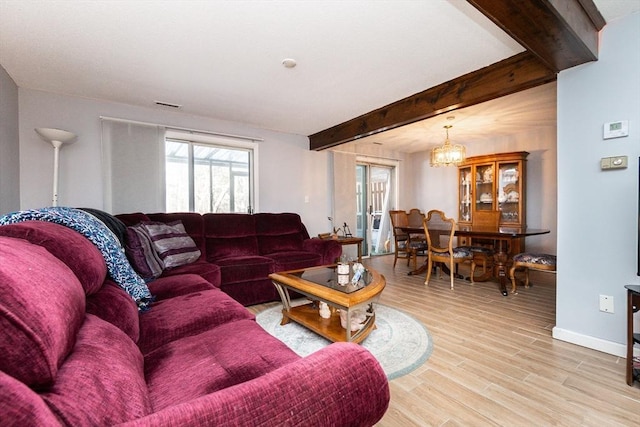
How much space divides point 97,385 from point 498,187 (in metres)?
5.53

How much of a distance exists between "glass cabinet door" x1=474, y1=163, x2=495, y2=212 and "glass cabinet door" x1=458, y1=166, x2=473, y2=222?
160mm

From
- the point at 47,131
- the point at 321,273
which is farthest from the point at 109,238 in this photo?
the point at 47,131

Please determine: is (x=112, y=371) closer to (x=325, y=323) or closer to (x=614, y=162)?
(x=325, y=323)

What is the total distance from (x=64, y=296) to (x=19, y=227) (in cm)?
46

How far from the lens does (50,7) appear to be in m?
1.71

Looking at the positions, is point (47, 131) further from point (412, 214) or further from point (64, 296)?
point (412, 214)

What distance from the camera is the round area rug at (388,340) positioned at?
1.92 metres

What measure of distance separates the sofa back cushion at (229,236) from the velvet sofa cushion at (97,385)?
8.29ft

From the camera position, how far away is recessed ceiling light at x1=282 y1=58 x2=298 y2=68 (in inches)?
92.7

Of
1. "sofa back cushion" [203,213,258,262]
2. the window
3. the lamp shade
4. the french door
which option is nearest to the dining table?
the french door

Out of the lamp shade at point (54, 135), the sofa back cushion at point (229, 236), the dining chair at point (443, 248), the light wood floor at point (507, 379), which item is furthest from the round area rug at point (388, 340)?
the lamp shade at point (54, 135)

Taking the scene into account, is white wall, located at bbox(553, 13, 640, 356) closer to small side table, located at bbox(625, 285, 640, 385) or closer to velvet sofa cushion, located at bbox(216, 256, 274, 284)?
small side table, located at bbox(625, 285, 640, 385)

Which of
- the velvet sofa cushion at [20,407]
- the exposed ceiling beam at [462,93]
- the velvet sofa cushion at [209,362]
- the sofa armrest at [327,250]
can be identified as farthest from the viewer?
the sofa armrest at [327,250]

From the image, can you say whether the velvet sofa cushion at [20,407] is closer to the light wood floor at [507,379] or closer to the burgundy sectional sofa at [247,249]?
the light wood floor at [507,379]
